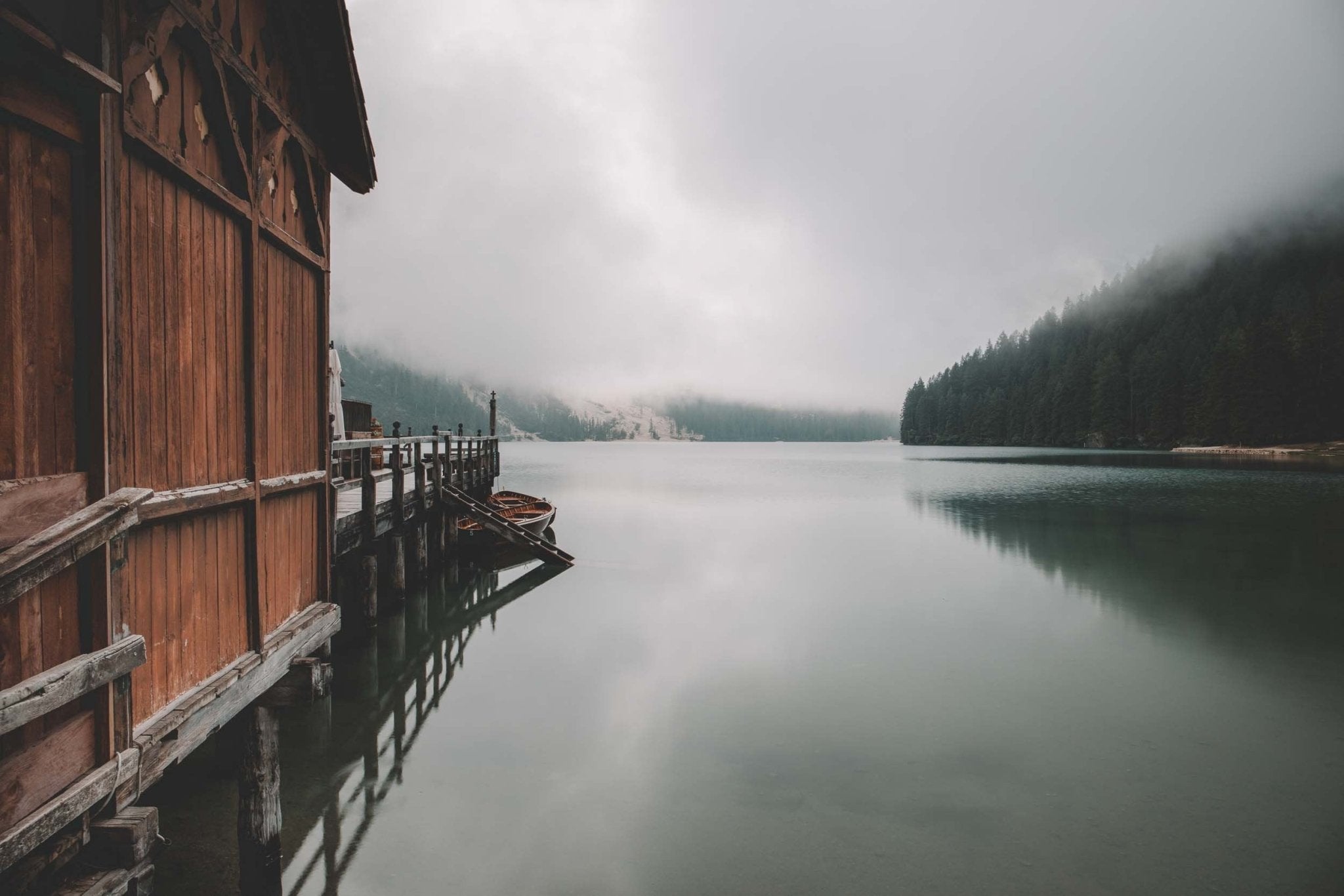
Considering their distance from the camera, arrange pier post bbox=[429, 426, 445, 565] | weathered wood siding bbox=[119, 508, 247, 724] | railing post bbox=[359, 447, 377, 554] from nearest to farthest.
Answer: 1. weathered wood siding bbox=[119, 508, 247, 724]
2. railing post bbox=[359, 447, 377, 554]
3. pier post bbox=[429, 426, 445, 565]

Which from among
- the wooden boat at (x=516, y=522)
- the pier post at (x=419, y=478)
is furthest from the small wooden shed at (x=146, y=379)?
the wooden boat at (x=516, y=522)

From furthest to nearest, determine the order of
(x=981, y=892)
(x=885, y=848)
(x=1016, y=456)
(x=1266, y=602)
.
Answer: (x=1016, y=456), (x=1266, y=602), (x=885, y=848), (x=981, y=892)

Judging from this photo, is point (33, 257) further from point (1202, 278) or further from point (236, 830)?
point (1202, 278)

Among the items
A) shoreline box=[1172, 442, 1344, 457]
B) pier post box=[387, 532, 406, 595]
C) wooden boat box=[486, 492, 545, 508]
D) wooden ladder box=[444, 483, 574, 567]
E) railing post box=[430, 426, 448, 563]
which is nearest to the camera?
pier post box=[387, 532, 406, 595]

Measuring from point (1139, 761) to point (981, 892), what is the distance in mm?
4333

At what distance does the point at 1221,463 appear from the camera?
70688 millimetres

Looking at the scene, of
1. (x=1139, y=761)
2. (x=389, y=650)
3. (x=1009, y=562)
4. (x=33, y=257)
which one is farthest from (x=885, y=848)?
(x=1009, y=562)

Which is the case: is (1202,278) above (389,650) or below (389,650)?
above

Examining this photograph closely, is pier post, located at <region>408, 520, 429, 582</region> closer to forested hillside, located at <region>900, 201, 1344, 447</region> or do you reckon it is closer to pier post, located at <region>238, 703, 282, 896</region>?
pier post, located at <region>238, 703, 282, 896</region>

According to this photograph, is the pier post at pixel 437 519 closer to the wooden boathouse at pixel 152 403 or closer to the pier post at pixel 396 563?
the pier post at pixel 396 563

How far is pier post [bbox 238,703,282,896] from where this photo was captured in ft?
18.9

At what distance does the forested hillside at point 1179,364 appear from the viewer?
82.2 m

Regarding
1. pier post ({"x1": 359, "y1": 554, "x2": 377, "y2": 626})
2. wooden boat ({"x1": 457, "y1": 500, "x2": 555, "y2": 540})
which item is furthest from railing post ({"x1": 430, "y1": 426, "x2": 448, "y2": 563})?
pier post ({"x1": 359, "y1": 554, "x2": 377, "y2": 626})

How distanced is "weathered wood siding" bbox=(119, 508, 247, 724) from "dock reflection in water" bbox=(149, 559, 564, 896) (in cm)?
313
